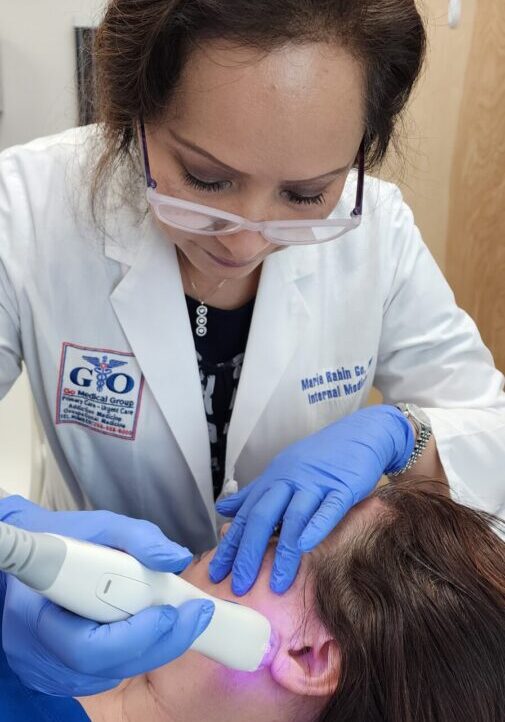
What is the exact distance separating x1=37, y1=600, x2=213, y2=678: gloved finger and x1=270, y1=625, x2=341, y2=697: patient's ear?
0.19 metres

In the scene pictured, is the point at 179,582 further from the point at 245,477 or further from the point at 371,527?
the point at 245,477

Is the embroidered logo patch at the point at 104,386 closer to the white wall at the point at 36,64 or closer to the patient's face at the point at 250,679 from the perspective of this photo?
the patient's face at the point at 250,679

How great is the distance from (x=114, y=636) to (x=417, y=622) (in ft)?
1.26

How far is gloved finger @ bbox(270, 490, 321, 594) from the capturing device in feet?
3.28

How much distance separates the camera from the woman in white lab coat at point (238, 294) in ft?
2.91

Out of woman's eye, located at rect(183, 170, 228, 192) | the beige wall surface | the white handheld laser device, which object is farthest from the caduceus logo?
the beige wall surface

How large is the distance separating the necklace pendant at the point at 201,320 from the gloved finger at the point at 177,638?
21.1 inches

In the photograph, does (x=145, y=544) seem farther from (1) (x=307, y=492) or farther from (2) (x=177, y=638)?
(1) (x=307, y=492)

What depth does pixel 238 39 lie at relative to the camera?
86 centimetres

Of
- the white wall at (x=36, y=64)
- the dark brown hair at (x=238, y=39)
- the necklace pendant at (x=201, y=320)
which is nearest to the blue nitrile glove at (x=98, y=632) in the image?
the necklace pendant at (x=201, y=320)

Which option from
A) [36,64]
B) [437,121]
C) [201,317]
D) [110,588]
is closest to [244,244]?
[201,317]

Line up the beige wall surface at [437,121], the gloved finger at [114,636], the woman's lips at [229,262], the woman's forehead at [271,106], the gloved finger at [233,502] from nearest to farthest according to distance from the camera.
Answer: the gloved finger at [114,636], the woman's forehead at [271,106], the woman's lips at [229,262], the gloved finger at [233,502], the beige wall surface at [437,121]

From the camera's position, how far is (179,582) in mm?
830

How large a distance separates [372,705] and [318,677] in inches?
3.0
